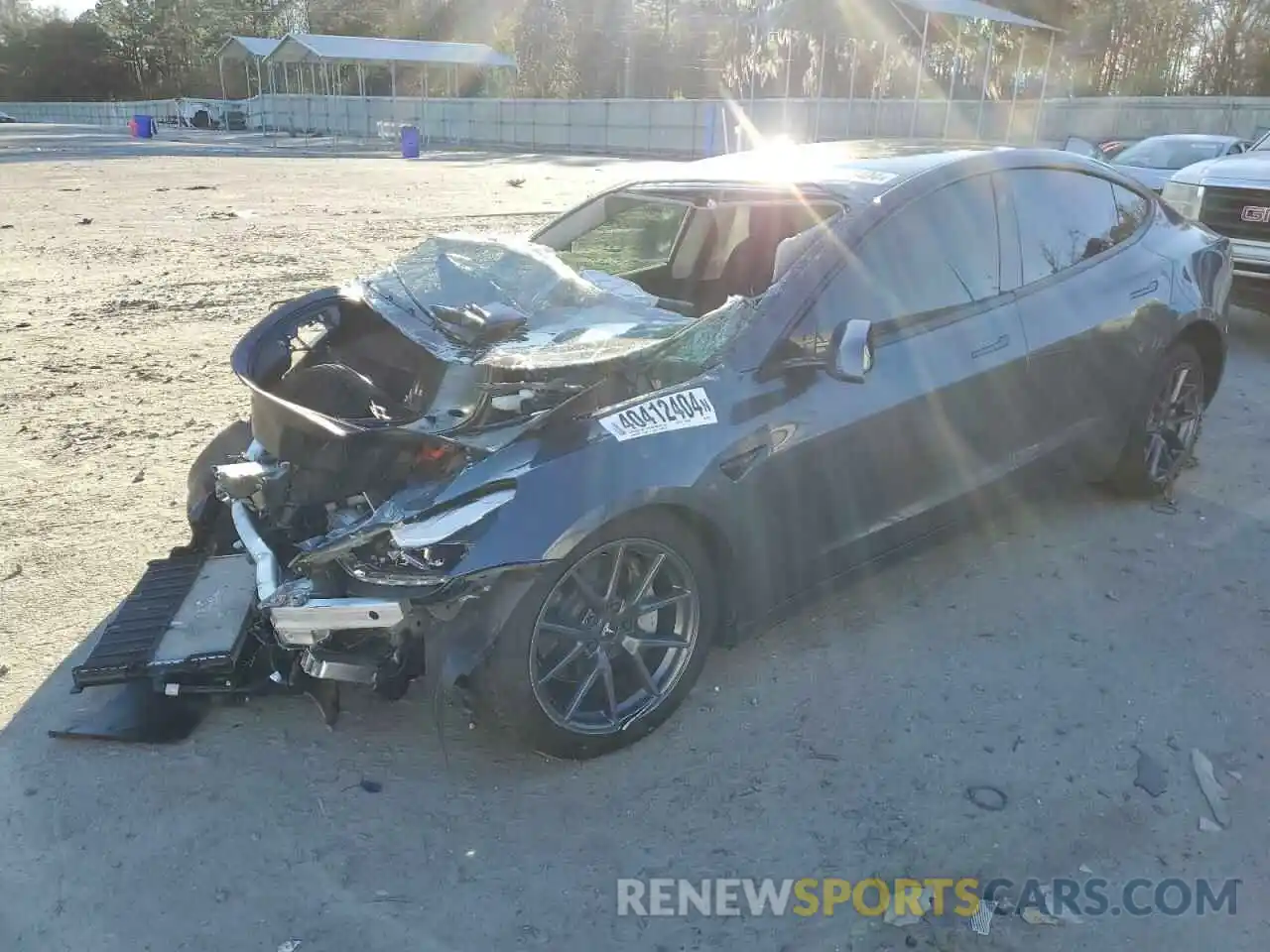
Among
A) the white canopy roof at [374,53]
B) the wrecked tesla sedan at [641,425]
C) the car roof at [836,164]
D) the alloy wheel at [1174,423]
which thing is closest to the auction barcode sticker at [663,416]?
the wrecked tesla sedan at [641,425]

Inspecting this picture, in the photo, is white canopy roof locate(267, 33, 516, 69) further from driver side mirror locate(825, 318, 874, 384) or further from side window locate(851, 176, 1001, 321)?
driver side mirror locate(825, 318, 874, 384)

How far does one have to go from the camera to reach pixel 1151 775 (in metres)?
3.11

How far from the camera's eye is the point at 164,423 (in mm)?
6039

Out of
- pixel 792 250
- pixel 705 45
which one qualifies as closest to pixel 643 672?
pixel 792 250

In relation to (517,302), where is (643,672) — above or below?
below

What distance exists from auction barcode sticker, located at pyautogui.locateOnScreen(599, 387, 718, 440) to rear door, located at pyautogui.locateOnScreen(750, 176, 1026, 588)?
0.30 metres

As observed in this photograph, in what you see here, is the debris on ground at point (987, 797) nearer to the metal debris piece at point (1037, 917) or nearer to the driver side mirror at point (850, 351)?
the metal debris piece at point (1037, 917)

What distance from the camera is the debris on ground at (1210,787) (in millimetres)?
2939

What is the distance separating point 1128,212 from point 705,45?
6191 centimetres

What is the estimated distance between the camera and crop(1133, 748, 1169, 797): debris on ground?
3.05 metres

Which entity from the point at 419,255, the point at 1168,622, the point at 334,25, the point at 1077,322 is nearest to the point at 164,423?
the point at 419,255

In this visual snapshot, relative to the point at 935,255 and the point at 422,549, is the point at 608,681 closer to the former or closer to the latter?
the point at 422,549

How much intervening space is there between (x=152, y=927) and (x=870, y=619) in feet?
8.82

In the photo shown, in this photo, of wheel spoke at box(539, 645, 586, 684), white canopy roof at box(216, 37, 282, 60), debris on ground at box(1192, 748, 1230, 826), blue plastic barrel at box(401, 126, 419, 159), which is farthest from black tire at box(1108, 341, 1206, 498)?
white canopy roof at box(216, 37, 282, 60)
